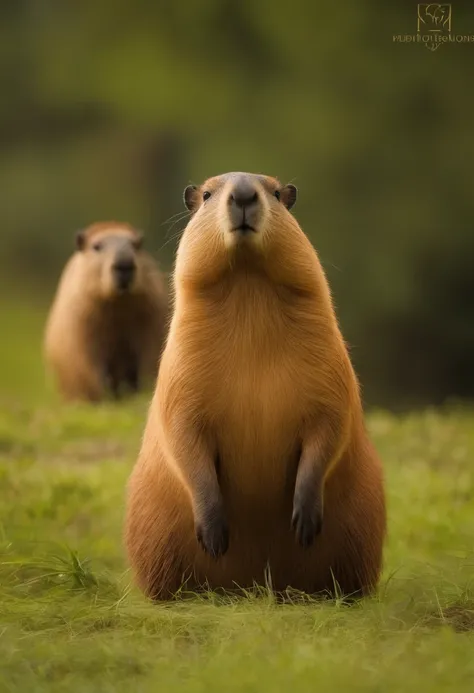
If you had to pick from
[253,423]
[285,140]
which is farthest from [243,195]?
[285,140]

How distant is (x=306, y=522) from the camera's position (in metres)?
4.35

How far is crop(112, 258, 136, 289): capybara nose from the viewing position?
11.2 meters

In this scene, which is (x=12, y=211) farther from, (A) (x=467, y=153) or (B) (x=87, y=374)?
(B) (x=87, y=374)

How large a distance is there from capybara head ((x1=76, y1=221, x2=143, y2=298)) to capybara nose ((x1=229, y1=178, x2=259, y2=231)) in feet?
22.6

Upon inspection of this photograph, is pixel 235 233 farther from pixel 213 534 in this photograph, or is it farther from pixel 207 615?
pixel 207 615

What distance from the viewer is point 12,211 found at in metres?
19.2

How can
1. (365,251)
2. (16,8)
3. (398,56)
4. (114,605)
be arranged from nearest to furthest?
(114,605) < (365,251) < (398,56) < (16,8)

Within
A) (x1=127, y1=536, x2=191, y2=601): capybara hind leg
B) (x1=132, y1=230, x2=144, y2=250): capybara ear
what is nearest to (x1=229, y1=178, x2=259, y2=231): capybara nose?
(x1=127, y1=536, x2=191, y2=601): capybara hind leg

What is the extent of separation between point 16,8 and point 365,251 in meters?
7.02

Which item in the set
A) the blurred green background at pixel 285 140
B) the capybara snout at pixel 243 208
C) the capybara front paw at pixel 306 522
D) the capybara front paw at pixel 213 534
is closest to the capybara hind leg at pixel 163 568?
the capybara front paw at pixel 213 534

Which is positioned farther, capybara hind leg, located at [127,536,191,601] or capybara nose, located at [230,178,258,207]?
capybara hind leg, located at [127,536,191,601]

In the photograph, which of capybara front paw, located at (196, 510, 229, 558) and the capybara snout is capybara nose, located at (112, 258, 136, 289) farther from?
capybara front paw, located at (196, 510, 229, 558)

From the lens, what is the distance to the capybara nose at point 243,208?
4406mm

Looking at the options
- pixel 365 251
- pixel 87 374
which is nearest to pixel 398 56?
pixel 365 251
